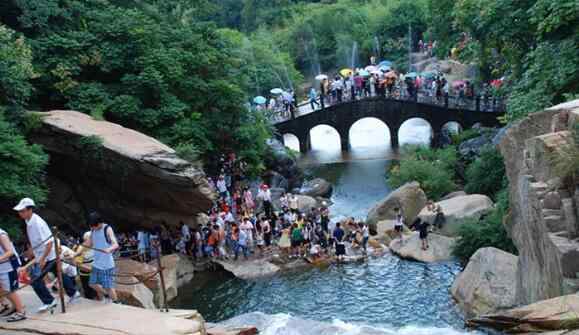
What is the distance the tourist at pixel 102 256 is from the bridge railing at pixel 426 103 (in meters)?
28.2

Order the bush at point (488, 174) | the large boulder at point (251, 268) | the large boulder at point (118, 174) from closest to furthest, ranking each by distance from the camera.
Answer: the large boulder at point (118, 174) → the large boulder at point (251, 268) → the bush at point (488, 174)

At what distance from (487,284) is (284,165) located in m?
18.0

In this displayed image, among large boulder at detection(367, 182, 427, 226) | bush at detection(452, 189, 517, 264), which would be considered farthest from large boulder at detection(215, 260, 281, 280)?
large boulder at detection(367, 182, 427, 226)

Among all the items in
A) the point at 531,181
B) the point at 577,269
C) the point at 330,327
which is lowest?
the point at 330,327

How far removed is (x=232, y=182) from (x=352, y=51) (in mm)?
33380

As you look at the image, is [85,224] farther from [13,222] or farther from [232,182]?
[232,182]

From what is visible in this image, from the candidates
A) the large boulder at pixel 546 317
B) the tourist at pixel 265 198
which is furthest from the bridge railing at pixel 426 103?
the large boulder at pixel 546 317

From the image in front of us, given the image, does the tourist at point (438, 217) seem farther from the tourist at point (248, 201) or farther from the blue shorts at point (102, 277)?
the blue shorts at point (102, 277)

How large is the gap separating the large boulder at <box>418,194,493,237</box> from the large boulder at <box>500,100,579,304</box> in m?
7.64

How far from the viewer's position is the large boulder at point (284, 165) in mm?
34781

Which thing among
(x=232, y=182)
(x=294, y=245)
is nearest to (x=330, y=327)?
(x=294, y=245)

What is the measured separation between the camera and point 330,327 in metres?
15.1

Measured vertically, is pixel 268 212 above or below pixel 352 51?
below

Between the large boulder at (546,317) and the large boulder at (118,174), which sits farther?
the large boulder at (118,174)
